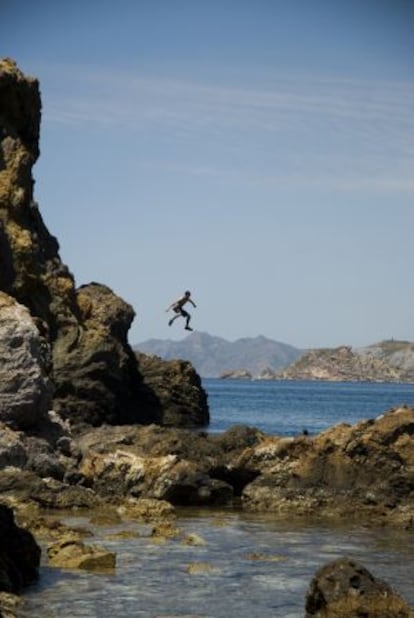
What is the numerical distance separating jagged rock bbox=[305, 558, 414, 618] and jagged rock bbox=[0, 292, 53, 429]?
17.1m

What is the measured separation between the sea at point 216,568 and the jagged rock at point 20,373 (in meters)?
5.97

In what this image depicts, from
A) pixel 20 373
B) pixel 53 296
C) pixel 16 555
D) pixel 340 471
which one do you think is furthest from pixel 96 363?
pixel 16 555

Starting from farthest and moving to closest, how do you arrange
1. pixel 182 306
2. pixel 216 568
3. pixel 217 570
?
pixel 182 306 < pixel 216 568 < pixel 217 570

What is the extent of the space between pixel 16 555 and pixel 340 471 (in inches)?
554

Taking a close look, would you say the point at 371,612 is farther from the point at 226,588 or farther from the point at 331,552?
the point at 331,552

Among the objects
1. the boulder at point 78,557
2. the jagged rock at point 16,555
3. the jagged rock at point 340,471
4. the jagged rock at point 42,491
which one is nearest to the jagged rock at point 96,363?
the jagged rock at point 340,471

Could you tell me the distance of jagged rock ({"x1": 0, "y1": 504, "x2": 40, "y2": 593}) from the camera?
17.8 m

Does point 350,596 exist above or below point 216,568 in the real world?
above

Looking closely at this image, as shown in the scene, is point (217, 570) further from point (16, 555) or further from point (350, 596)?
point (350, 596)

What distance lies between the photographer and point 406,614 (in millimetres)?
16078

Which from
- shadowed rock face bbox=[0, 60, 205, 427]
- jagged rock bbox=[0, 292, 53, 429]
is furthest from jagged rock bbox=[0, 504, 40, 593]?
shadowed rock face bbox=[0, 60, 205, 427]

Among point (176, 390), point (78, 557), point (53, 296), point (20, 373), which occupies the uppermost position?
point (53, 296)

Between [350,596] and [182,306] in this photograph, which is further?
[182,306]

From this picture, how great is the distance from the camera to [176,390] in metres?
76.1
